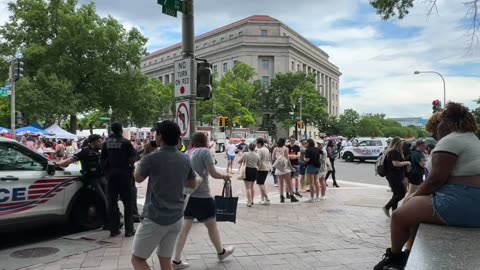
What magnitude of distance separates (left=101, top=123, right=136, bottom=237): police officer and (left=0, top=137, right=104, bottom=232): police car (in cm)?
83

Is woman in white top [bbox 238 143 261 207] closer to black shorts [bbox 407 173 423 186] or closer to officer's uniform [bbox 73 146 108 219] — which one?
black shorts [bbox 407 173 423 186]

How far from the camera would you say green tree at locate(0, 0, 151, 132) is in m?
35.0

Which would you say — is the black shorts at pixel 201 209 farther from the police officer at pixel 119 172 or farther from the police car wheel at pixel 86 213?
the police car wheel at pixel 86 213

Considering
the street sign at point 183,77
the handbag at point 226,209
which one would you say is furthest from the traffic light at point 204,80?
the handbag at point 226,209

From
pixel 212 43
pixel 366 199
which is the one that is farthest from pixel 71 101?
pixel 212 43

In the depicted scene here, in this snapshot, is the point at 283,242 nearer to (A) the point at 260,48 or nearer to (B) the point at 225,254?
(B) the point at 225,254

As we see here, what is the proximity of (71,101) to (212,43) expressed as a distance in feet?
235

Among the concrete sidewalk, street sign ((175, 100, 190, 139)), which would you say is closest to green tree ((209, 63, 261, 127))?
the concrete sidewalk

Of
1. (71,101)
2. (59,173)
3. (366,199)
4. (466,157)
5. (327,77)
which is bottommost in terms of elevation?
(366,199)

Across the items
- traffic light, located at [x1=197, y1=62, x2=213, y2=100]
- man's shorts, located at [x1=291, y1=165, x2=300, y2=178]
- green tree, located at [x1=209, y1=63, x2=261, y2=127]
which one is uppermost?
green tree, located at [x1=209, y1=63, x2=261, y2=127]

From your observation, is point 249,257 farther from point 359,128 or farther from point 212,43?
point 359,128

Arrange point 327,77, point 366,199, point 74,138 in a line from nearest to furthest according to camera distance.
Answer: point 366,199 → point 74,138 → point 327,77

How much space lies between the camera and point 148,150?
22.5ft

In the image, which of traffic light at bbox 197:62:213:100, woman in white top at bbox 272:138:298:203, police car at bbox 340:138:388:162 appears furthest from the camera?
police car at bbox 340:138:388:162
